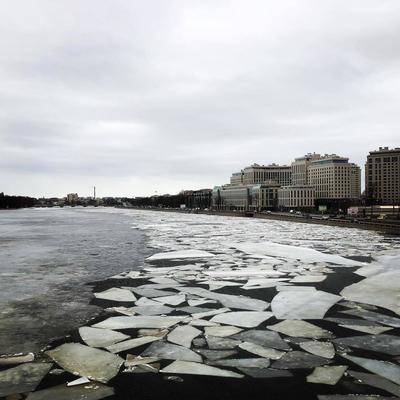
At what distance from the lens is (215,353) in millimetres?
6680

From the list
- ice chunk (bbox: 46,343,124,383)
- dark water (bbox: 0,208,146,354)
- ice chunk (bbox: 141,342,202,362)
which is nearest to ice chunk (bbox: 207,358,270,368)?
ice chunk (bbox: 141,342,202,362)

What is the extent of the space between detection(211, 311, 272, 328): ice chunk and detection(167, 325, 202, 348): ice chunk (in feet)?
2.47

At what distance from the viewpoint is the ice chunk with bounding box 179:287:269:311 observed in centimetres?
964

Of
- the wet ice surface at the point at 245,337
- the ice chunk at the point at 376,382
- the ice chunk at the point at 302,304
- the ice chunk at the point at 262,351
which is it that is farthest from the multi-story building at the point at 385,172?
the ice chunk at the point at 376,382

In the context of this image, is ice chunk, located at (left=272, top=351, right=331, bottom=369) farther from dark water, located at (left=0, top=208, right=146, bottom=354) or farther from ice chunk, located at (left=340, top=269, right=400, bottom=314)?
dark water, located at (left=0, top=208, right=146, bottom=354)

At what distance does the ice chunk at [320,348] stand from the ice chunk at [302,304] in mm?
1703

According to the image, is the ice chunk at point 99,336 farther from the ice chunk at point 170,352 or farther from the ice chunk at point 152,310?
the ice chunk at point 152,310

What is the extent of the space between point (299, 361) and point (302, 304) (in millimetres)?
3620

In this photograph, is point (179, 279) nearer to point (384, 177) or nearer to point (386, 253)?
point (386, 253)

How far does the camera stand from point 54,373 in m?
5.96

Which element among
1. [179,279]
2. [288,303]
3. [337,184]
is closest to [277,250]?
[179,279]

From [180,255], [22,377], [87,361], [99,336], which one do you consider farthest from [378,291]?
[180,255]

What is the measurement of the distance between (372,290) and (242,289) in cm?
327

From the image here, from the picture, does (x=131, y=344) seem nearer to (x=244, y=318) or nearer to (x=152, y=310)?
(x=152, y=310)
